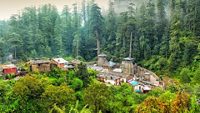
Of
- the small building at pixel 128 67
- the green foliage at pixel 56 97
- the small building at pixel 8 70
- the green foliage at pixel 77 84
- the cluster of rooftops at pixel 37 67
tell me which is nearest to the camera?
the green foliage at pixel 56 97

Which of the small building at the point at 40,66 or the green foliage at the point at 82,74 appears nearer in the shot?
the green foliage at the point at 82,74

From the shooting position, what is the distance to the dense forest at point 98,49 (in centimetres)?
1970

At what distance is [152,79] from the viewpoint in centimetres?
2898

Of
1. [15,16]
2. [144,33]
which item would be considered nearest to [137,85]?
[144,33]

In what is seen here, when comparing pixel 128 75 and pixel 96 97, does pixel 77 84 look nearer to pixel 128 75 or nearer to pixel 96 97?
pixel 96 97

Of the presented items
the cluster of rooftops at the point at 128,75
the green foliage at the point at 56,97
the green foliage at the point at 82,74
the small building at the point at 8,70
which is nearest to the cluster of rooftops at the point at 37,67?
the small building at the point at 8,70

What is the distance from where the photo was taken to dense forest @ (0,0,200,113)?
1970 cm

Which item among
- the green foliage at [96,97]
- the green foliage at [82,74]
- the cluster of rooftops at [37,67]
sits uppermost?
the cluster of rooftops at [37,67]

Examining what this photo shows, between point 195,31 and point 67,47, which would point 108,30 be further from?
point 195,31

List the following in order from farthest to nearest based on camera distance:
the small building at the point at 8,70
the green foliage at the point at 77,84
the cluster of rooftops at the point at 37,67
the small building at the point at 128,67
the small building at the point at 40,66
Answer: the small building at the point at 128,67
the small building at the point at 40,66
the cluster of rooftops at the point at 37,67
the small building at the point at 8,70
the green foliage at the point at 77,84

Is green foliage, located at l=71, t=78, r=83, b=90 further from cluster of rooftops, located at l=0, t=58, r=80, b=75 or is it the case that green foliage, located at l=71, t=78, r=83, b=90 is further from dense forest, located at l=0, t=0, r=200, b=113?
cluster of rooftops, located at l=0, t=58, r=80, b=75

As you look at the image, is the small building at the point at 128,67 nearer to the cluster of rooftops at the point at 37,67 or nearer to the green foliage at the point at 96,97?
the cluster of rooftops at the point at 37,67

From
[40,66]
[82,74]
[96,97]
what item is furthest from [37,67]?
[96,97]

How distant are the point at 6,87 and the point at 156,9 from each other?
2292 centimetres
